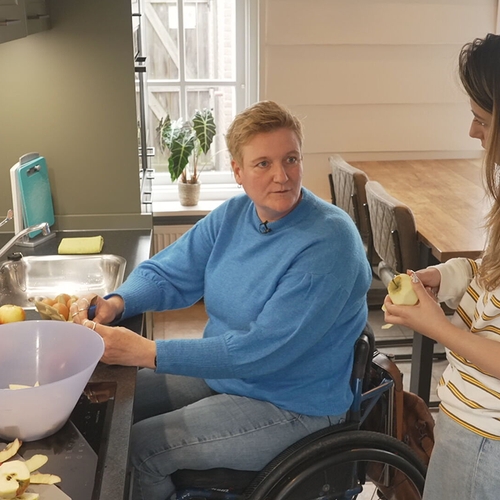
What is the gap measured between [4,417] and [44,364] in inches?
9.9

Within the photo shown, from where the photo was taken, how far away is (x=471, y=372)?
141 cm

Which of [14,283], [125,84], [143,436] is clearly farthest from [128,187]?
[143,436]

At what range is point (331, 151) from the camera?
4055mm

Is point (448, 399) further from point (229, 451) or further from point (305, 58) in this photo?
point (305, 58)

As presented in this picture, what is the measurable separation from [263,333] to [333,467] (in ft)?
1.21

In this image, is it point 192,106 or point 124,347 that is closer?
point 124,347

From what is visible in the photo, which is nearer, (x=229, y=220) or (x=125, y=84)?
(x=229, y=220)

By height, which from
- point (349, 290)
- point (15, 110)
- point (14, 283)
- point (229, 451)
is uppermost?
point (15, 110)

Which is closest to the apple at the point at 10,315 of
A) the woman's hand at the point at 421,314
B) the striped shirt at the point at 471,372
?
the woman's hand at the point at 421,314

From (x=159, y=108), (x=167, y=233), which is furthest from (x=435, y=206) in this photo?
(x=159, y=108)

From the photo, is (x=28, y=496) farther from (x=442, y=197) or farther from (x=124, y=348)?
(x=442, y=197)

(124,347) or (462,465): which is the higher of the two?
(124,347)

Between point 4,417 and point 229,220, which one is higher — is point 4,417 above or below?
below

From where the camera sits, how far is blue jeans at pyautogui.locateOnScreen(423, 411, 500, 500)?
1363 mm
